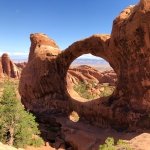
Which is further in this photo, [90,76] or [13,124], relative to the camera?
[90,76]

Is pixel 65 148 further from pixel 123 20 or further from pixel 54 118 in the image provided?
pixel 123 20

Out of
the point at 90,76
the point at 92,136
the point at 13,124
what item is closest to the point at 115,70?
the point at 92,136

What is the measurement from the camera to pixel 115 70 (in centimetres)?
2428

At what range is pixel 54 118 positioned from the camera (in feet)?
91.0

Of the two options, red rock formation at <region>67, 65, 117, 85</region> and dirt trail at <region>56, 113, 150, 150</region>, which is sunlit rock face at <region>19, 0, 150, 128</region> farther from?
red rock formation at <region>67, 65, 117, 85</region>

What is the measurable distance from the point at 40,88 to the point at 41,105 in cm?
178

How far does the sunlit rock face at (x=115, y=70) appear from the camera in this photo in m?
20.0

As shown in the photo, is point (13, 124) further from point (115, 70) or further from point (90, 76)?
point (90, 76)

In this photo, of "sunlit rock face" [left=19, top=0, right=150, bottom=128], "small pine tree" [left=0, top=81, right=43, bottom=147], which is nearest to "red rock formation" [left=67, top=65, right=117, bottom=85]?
"sunlit rock face" [left=19, top=0, right=150, bottom=128]

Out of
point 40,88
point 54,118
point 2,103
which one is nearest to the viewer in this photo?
point 2,103

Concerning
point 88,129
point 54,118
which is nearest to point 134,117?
point 88,129

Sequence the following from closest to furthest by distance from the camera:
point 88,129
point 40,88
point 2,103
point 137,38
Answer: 1. point 137,38
2. point 2,103
3. point 88,129
4. point 40,88

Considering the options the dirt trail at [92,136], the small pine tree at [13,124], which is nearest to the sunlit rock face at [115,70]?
the dirt trail at [92,136]

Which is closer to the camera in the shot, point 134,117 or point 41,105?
point 134,117
